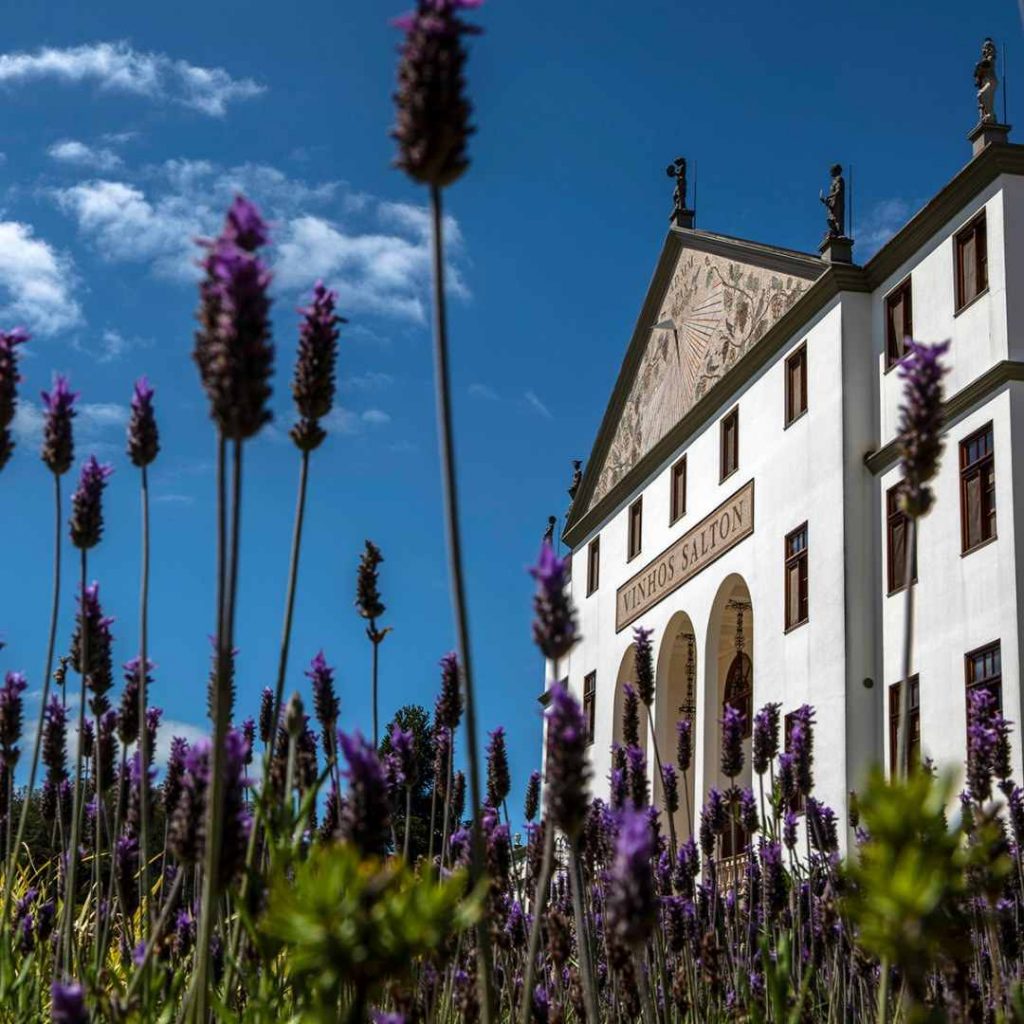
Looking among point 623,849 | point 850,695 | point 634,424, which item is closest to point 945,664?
point 850,695

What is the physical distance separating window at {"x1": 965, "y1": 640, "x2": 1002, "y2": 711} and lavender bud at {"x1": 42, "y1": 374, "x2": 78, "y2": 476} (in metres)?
15.3

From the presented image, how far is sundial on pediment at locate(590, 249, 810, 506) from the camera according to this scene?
2489 cm

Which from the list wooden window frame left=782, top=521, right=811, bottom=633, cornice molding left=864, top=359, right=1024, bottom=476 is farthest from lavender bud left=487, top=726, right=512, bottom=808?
wooden window frame left=782, top=521, right=811, bottom=633

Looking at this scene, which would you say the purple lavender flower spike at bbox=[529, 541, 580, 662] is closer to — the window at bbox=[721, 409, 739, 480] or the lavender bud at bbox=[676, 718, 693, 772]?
the lavender bud at bbox=[676, 718, 693, 772]

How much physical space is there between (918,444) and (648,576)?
26.4 meters

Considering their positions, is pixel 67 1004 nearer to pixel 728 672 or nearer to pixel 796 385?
pixel 796 385

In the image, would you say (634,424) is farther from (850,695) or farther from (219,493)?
(219,493)

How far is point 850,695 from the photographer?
20203 mm

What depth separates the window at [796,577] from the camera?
22.4 meters

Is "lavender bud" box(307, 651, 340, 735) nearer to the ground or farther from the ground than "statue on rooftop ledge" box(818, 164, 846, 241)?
nearer to the ground

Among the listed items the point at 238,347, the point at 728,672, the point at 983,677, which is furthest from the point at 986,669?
the point at 238,347

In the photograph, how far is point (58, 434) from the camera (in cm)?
332

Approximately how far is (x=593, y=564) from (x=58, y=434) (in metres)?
30.1

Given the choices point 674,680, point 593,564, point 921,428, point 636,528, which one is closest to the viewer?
point 921,428
